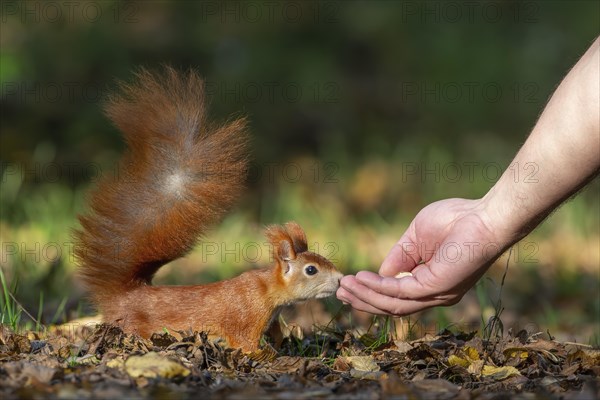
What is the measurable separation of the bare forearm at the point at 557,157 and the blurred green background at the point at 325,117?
136cm

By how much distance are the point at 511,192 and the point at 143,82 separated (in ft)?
4.54

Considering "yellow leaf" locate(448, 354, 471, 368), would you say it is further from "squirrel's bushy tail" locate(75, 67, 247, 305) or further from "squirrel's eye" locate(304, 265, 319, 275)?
"squirrel's bushy tail" locate(75, 67, 247, 305)

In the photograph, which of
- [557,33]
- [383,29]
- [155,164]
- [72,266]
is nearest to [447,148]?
[383,29]

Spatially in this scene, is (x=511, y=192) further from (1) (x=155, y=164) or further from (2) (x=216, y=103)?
(2) (x=216, y=103)

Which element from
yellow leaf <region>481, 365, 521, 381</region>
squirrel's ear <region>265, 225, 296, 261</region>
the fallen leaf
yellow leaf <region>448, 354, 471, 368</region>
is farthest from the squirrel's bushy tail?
yellow leaf <region>481, 365, 521, 381</region>

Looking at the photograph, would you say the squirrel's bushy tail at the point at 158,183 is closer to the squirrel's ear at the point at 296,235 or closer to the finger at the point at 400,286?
the squirrel's ear at the point at 296,235

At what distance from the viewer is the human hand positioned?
106 inches

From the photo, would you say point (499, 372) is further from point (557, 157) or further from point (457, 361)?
point (557, 157)

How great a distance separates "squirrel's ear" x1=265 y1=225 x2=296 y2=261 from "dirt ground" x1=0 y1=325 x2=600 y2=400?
1.02 ft

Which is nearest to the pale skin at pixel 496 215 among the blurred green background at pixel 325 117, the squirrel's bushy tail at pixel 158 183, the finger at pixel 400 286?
the finger at pixel 400 286

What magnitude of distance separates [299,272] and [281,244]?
0.13m

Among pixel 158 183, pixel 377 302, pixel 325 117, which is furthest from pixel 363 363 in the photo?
pixel 325 117

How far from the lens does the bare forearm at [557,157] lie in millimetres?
2355

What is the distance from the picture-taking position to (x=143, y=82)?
3.08 meters
